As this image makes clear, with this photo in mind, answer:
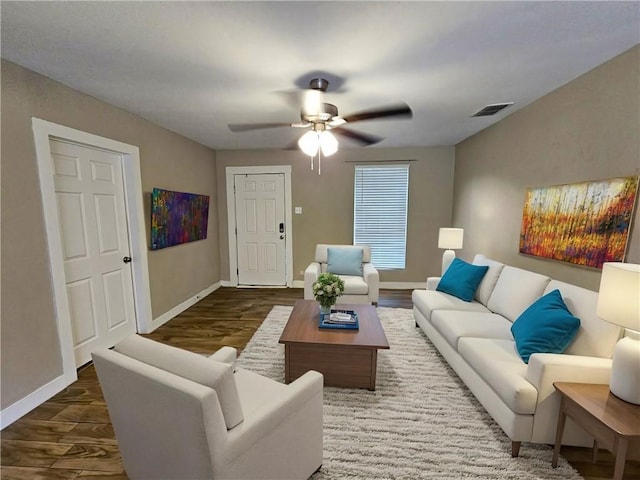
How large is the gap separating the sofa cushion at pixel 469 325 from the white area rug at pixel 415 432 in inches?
15.5

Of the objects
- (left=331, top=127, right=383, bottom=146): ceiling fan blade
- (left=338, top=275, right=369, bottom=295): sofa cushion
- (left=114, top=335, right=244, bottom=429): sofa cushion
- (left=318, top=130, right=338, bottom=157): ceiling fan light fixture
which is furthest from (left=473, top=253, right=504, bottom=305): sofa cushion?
(left=114, top=335, right=244, bottom=429): sofa cushion

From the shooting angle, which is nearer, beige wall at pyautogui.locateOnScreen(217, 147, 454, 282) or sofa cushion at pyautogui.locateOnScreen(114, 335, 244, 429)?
sofa cushion at pyautogui.locateOnScreen(114, 335, 244, 429)

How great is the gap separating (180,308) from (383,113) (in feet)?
11.8

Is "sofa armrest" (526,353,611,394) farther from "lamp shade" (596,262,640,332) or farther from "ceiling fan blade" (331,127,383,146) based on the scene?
"ceiling fan blade" (331,127,383,146)

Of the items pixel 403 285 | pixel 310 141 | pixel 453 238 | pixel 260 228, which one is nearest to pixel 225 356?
pixel 310 141

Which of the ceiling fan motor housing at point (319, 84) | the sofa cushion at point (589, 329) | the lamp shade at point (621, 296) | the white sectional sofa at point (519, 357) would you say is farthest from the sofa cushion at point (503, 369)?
the ceiling fan motor housing at point (319, 84)

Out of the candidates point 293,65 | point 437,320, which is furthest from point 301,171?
point 437,320

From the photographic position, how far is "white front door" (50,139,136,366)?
96.4 inches

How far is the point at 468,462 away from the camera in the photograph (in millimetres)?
1617

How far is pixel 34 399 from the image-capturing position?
2.07 meters

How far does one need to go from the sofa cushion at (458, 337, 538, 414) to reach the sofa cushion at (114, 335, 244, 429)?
1.49 metres

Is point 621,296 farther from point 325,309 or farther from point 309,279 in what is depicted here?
point 309,279

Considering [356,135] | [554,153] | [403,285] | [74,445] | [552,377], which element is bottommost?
[74,445]

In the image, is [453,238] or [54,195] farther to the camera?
[453,238]
